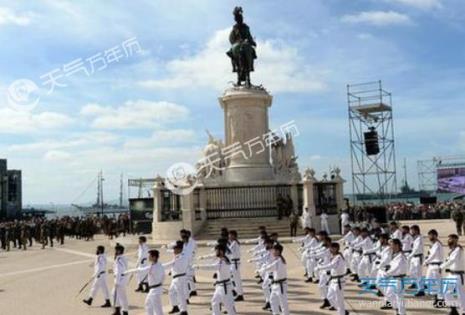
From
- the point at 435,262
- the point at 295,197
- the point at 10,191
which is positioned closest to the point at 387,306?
the point at 435,262

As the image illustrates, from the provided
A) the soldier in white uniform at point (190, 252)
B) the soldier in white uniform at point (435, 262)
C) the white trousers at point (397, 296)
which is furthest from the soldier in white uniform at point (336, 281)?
the soldier in white uniform at point (190, 252)

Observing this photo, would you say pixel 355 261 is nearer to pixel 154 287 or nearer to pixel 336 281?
pixel 336 281

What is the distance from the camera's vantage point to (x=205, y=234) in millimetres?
27812

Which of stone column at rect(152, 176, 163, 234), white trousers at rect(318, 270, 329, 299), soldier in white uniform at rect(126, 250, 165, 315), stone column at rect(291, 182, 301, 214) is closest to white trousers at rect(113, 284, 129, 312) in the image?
soldier in white uniform at rect(126, 250, 165, 315)

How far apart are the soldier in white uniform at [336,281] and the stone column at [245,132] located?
20.9 metres

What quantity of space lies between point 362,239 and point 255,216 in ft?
48.2

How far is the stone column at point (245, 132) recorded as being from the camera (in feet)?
105

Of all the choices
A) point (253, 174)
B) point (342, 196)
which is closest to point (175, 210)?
point (253, 174)

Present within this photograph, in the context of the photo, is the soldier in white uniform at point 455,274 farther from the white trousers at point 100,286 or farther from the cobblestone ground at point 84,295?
the white trousers at point 100,286

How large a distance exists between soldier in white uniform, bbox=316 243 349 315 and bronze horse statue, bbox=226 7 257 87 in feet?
75.7

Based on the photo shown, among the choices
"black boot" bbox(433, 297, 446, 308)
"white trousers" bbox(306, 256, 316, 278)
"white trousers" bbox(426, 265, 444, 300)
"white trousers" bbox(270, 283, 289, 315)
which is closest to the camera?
"white trousers" bbox(270, 283, 289, 315)

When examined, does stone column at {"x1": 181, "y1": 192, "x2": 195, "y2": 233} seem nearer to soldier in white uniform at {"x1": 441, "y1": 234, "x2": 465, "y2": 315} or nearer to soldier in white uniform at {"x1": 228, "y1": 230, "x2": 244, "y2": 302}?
soldier in white uniform at {"x1": 228, "y1": 230, "x2": 244, "y2": 302}

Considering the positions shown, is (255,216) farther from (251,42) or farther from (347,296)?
(347,296)

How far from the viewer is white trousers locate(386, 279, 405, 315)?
1001 cm
